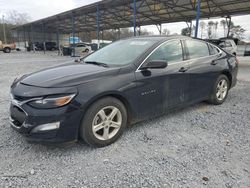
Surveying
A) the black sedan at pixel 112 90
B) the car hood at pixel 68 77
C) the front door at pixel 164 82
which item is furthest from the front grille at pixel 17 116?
the front door at pixel 164 82

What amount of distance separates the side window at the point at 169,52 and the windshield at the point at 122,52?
0.17m

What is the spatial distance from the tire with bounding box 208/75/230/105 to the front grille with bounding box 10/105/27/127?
11.8 ft

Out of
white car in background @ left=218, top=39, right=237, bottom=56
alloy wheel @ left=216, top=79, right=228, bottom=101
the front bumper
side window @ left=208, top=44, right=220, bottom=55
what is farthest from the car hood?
white car in background @ left=218, top=39, right=237, bottom=56

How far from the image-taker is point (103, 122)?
2701 millimetres

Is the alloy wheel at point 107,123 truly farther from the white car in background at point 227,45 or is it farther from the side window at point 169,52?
the white car in background at point 227,45

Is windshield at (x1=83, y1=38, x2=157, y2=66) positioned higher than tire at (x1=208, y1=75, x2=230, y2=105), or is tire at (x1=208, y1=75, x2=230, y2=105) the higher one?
windshield at (x1=83, y1=38, x2=157, y2=66)

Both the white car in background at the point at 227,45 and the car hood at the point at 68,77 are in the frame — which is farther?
the white car in background at the point at 227,45

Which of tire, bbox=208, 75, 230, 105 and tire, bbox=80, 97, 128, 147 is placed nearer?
tire, bbox=80, 97, 128, 147

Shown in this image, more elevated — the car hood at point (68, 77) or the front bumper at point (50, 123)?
the car hood at point (68, 77)

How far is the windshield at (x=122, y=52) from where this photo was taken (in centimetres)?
313

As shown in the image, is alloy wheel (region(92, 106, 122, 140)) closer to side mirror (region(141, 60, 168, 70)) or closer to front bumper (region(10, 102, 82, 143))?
front bumper (region(10, 102, 82, 143))

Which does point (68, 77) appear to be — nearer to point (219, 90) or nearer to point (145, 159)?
point (145, 159)

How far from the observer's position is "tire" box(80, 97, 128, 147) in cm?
252

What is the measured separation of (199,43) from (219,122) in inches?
63.9
